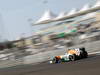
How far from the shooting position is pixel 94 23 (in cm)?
5416

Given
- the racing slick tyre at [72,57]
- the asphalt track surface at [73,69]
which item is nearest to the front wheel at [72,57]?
the racing slick tyre at [72,57]

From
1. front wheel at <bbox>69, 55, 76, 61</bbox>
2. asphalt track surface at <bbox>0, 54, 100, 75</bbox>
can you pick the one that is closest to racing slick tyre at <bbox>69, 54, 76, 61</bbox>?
front wheel at <bbox>69, 55, 76, 61</bbox>

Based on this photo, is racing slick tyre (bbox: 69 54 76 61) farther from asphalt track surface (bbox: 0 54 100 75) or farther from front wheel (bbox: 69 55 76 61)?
asphalt track surface (bbox: 0 54 100 75)

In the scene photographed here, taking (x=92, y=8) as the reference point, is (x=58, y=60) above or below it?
below

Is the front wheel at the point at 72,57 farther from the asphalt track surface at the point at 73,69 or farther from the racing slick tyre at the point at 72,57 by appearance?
the asphalt track surface at the point at 73,69

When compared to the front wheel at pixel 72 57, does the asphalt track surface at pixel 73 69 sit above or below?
below

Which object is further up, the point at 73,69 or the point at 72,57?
the point at 72,57

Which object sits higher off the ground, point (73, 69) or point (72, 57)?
point (72, 57)

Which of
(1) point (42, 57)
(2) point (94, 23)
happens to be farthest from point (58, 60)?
(2) point (94, 23)

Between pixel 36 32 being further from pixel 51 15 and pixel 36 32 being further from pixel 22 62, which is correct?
pixel 22 62

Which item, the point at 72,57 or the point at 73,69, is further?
the point at 72,57

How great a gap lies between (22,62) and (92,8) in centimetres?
4258

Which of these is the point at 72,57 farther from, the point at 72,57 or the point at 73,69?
the point at 73,69

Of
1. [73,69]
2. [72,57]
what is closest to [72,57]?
[72,57]
